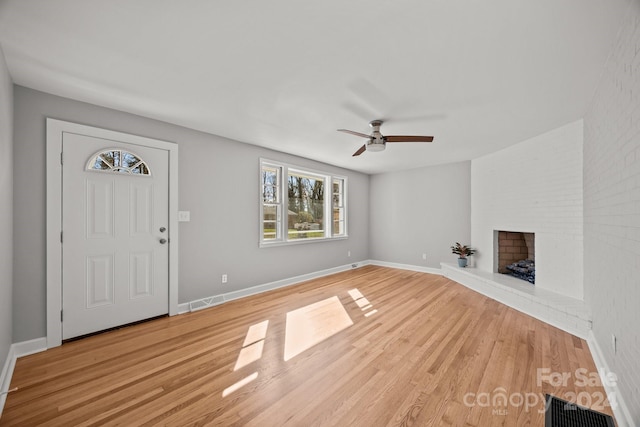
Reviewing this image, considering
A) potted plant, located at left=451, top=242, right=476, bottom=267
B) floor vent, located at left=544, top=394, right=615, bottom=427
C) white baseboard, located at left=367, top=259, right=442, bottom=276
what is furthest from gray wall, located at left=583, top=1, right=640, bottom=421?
white baseboard, located at left=367, top=259, right=442, bottom=276

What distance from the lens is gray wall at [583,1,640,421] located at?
1.46 metres

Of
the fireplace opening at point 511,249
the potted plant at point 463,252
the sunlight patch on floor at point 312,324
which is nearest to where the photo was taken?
the sunlight patch on floor at point 312,324

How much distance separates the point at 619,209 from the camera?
1737mm

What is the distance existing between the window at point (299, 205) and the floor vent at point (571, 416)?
3.67 meters

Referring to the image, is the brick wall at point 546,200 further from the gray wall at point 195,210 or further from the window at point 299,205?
the gray wall at point 195,210

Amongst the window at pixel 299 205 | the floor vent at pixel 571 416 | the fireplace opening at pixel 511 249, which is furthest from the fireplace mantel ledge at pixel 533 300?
the window at pixel 299 205

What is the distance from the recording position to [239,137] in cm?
379

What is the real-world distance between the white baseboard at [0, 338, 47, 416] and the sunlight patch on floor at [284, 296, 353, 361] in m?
1.98

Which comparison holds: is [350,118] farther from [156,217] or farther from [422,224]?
[422,224]

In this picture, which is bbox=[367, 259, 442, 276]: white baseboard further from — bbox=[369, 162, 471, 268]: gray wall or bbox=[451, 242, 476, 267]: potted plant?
bbox=[451, 242, 476, 267]: potted plant

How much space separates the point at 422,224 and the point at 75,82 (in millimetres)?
5945

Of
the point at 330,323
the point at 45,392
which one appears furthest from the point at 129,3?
the point at 330,323

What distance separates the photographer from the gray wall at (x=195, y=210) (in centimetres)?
236

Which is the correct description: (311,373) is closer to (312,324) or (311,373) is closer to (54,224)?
(312,324)
